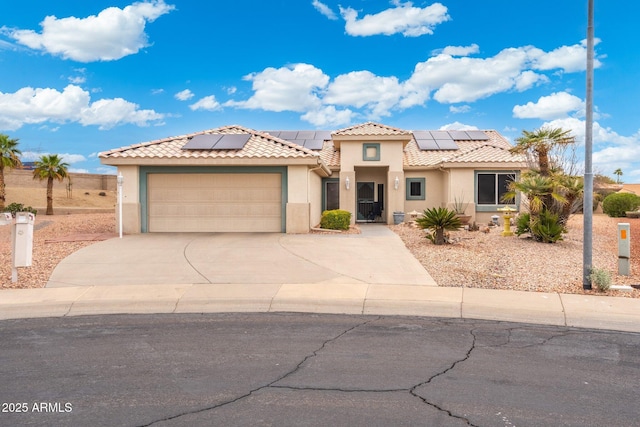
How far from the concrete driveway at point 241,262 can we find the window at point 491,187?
8726 millimetres

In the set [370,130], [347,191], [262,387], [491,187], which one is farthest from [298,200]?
[262,387]

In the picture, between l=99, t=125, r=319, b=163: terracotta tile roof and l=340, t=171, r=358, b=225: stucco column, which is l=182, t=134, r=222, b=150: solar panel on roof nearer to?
l=99, t=125, r=319, b=163: terracotta tile roof

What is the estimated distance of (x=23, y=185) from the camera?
50.9 meters

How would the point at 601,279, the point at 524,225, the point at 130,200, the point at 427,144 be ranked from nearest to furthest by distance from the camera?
the point at 601,279 → the point at 524,225 → the point at 130,200 → the point at 427,144

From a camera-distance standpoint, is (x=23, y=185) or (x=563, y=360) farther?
(x=23, y=185)

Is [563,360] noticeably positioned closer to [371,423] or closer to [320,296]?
[371,423]

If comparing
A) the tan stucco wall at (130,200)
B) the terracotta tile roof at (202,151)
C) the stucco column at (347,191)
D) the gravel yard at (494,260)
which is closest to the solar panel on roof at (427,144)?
the stucco column at (347,191)

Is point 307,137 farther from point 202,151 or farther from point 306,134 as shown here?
point 202,151

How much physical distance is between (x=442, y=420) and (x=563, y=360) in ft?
8.40

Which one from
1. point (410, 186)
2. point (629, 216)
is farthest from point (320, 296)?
point (629, 216)

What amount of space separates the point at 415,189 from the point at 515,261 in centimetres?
1278

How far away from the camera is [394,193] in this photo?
24656 millimetres

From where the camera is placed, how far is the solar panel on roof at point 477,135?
2925 centimetres

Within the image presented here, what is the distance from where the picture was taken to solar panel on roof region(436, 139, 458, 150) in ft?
89.7
